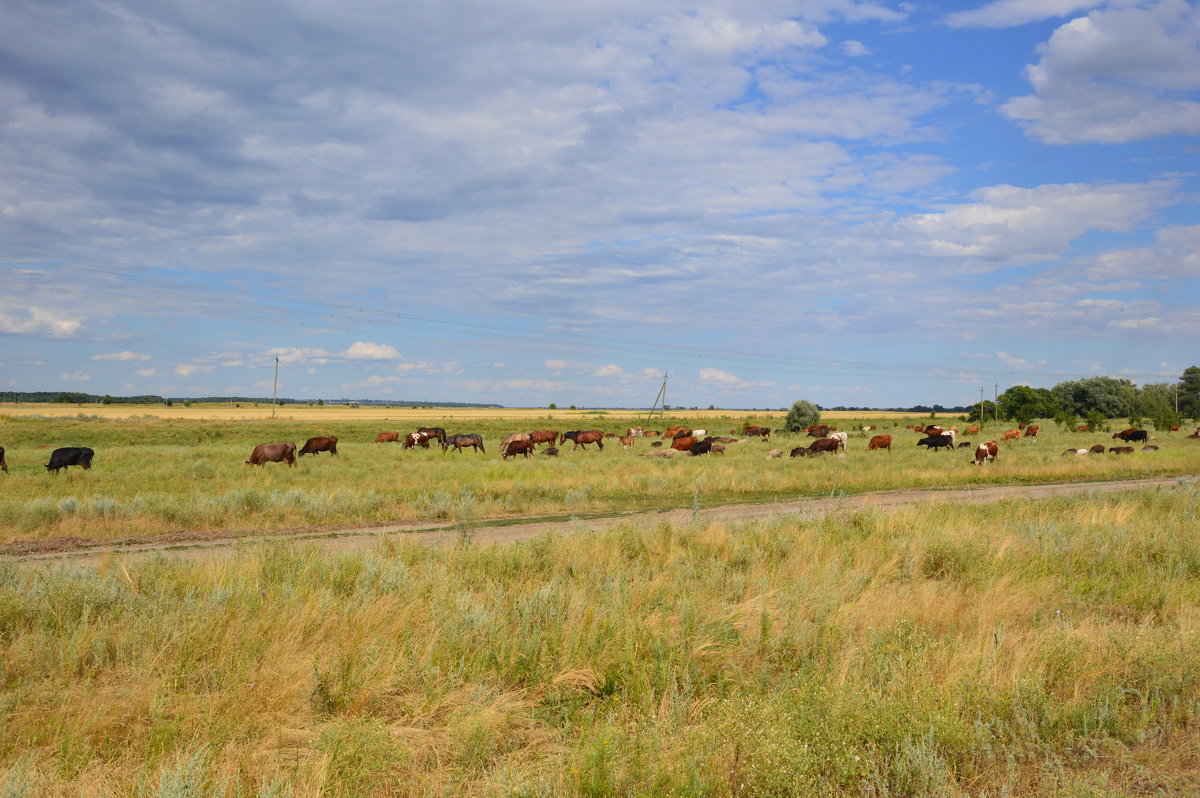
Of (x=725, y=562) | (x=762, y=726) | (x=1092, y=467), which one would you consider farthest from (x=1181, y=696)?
(x=1092, y=467)

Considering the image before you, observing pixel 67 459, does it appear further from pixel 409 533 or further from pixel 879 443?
pixel 879 443

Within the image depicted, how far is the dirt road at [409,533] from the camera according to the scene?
1237 cm

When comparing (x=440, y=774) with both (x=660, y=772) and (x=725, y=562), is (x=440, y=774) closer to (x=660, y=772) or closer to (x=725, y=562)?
(x=660, y=772)

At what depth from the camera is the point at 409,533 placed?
1407 centimetres

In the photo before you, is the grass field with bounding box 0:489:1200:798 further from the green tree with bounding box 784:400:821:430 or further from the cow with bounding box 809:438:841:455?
the green tree with bounding box 784:400:821:430

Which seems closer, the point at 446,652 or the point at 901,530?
the point at 446,652

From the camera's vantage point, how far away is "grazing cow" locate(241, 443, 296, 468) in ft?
95.5

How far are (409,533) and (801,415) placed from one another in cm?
5424

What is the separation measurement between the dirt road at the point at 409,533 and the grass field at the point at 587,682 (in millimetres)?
3659

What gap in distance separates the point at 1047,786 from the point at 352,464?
3005 cm

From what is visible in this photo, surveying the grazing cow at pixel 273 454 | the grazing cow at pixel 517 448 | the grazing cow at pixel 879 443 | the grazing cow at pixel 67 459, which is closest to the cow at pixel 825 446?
the grazing cow at pixel 879 443

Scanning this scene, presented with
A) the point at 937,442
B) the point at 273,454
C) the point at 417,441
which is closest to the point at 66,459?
the point at 273,454

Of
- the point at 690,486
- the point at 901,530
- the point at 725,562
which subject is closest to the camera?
the point at 725,562

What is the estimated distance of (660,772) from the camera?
4.40m
